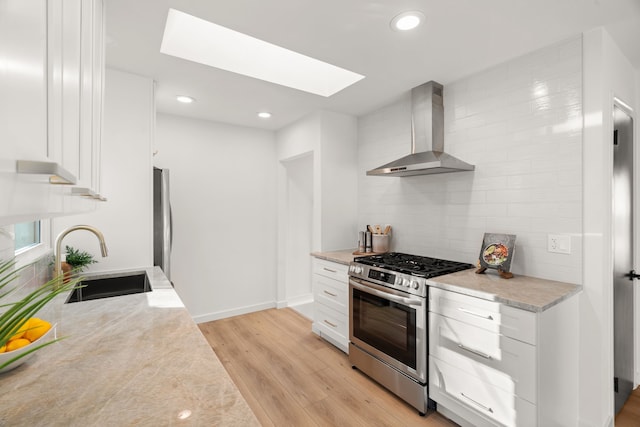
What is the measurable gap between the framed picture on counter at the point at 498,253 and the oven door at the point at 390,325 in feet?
1.79

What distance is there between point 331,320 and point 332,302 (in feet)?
0.63

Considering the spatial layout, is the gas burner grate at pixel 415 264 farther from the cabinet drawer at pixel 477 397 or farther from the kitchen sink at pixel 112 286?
the kitchen sink at pixel 112 286

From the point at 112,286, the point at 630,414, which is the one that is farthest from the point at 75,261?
the point at 630,414

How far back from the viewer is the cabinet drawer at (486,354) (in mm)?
1607

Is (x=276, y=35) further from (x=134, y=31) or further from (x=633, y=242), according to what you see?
(x=633, y=242)

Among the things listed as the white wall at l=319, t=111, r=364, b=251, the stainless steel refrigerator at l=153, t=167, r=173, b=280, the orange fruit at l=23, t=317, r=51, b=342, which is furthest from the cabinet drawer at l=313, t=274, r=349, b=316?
the orange fruit at l=23, t=317, r=51, b=342

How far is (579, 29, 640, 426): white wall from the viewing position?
1.83 metres

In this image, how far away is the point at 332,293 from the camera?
9.94 ft

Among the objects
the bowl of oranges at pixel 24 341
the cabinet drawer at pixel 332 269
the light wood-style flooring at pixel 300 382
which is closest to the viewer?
the bowl of oranges at pixel 24 341

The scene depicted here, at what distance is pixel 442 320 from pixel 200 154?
318 centimetres

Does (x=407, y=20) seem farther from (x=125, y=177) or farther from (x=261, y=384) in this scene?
(x=261, y=384)

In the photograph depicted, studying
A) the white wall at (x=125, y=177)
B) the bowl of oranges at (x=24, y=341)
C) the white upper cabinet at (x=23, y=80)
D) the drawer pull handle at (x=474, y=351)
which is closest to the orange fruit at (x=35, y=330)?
the bowl of oranges at (x=24, y=341)

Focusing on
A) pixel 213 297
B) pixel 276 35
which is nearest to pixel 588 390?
pixel 276 35

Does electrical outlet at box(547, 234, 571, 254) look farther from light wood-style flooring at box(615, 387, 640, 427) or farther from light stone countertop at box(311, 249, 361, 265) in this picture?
light stone countertop at box(311, 249, 361, 265)
